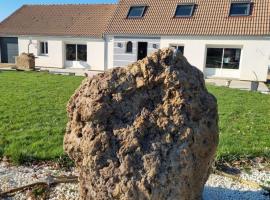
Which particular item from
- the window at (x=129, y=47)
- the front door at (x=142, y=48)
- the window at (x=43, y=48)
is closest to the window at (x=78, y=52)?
the window at (x=43, y=48)

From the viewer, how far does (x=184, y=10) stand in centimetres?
2212

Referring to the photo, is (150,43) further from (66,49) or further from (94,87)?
(94,87)

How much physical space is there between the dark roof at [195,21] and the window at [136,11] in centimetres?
28

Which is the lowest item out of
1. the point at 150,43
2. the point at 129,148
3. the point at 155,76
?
the point at 129,148

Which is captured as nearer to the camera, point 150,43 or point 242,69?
point 242,69

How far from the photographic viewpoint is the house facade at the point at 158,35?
19.6m

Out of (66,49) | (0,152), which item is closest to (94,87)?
(0,152)

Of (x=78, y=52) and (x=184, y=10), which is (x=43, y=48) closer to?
(x=78, y=52)

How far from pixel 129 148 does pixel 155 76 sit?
77 cm

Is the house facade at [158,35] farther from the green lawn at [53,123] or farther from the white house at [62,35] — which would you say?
the green lawn at [53,123]

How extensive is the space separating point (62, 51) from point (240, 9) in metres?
13.4

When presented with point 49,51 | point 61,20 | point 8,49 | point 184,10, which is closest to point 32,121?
point 184,10

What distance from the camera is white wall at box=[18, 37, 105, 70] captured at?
2362 cm

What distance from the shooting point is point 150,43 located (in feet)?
71.7
